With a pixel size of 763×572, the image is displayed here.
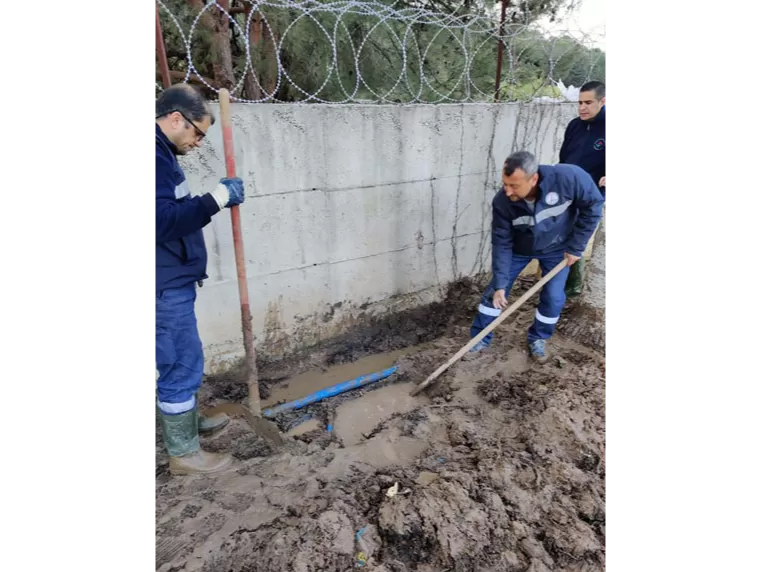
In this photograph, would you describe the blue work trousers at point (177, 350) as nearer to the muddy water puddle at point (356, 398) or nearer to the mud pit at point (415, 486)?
the mud pit at point (415, 486)

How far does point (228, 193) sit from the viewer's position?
2451mm

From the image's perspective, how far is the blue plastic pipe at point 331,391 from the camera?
347cm

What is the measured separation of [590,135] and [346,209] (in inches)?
91.3

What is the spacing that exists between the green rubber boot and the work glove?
12.5ft

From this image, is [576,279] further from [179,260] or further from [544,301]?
[179,260]

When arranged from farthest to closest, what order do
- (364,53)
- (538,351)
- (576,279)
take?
(364,53) → (576,279) → (538,351)

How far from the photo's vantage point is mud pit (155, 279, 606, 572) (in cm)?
219

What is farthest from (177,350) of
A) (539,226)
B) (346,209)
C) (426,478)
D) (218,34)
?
(218,34)

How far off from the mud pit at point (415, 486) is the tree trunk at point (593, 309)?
0.57 m

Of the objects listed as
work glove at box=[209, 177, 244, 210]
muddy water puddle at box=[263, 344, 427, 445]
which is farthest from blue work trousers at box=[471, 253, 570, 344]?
work glove at box=[209, 177, 244, 210]

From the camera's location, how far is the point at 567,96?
17.9 feet

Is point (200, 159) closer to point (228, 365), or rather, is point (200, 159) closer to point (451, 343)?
point (228, 365)

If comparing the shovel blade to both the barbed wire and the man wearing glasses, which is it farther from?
the barbed wire

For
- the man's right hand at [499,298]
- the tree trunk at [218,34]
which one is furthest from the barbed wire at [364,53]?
the man's right hand at [499,298]
